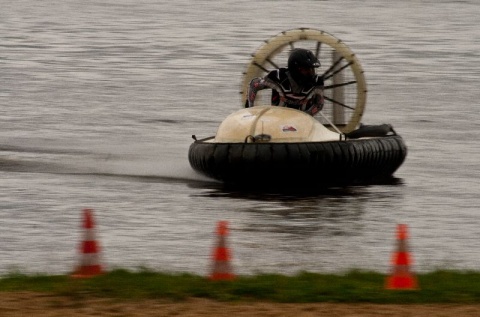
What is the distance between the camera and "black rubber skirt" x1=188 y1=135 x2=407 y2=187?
49.7ft

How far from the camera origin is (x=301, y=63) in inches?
637

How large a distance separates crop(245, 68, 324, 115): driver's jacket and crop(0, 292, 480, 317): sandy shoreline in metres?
7.55

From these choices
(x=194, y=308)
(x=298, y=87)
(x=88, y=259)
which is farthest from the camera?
(x=298, y=87)

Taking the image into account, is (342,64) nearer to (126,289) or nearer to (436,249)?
(436,249)

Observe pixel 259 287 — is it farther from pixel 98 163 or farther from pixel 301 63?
pixel 98 163

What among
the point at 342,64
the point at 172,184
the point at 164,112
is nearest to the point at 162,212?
the point at 172,184

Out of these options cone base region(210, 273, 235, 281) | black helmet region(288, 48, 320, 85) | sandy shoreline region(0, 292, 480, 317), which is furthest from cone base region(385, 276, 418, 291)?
black helmet region(288, 48, 320, 85)

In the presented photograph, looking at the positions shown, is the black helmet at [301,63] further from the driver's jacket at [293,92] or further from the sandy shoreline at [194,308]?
the sandy shoreline at [194,308]

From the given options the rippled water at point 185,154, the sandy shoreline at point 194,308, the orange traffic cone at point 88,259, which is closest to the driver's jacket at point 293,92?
the rippled water at point 185,154

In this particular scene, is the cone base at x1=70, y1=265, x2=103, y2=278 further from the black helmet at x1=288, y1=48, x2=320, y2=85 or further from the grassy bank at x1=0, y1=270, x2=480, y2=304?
the black helmet at x1=288, y1=48, x2=320, y2=85

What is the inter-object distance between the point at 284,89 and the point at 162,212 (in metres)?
2.76

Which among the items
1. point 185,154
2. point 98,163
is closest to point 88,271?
point 98,163

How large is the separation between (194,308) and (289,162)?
6.53 meters

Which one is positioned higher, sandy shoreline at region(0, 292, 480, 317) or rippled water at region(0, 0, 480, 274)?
sandy shoreline at region(0, 292, 480, 317)
